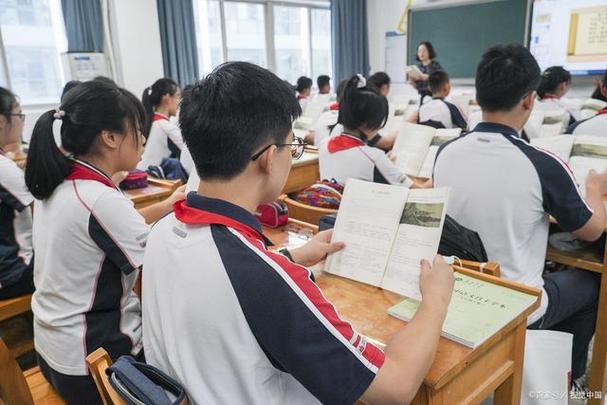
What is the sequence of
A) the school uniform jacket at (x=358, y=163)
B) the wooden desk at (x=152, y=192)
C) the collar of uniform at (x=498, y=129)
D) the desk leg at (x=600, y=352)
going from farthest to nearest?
the wooden desk at (x=152, y=192)
the school uniform jacket at (x=358, y=163)
the desk leg at (x=600, y=352)
the collar of uniform at (x=498, y=129)

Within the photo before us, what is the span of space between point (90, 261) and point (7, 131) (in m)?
Answer: 1.37

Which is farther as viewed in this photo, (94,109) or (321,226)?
(321,226)

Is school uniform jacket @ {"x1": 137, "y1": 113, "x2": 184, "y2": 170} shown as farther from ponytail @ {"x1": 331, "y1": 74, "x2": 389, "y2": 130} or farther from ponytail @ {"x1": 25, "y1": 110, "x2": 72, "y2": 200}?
ponytail @ {"x1": 25, "y1": 110, "x2": 72, "y2": 200}

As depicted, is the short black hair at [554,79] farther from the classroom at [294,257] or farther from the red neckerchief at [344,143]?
the red neckerchief at [344,143]

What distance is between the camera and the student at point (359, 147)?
2.33 meters

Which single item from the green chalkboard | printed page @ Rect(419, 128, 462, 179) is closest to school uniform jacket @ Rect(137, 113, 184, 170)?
printed page @ Rect(419, 128, 462, 179)

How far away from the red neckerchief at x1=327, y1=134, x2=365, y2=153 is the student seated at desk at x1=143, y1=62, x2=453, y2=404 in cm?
154

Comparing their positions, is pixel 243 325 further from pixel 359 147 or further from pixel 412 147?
pixel 412 147

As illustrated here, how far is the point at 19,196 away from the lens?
5.91ft

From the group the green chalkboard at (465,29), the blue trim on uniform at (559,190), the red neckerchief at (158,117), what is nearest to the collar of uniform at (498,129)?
the blue trim on uniform at (559,190)

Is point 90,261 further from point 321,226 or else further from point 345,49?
point 345,49

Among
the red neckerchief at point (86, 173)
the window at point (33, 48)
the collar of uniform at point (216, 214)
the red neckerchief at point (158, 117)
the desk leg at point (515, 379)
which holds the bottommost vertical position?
the desk leg at point (515, 379)

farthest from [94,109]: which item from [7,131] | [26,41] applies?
[26,41]

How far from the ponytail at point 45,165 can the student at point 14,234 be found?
567 mm
